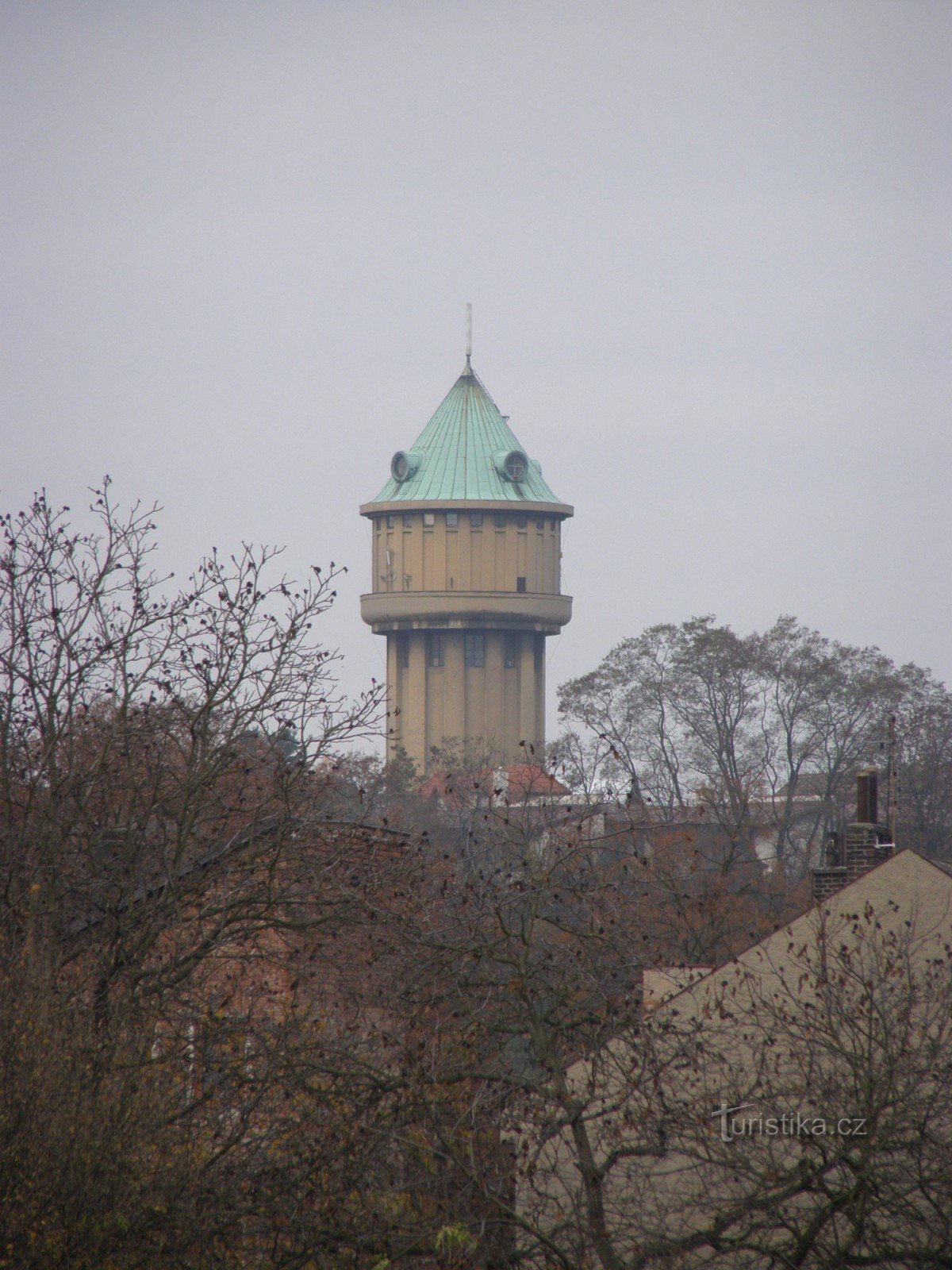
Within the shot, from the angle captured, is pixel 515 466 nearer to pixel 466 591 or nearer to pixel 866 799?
pixel 466 591

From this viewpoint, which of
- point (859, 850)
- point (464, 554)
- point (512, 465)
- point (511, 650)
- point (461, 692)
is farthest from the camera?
point (511, 650)

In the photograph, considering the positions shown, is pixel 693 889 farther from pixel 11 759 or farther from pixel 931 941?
pixel 11 759

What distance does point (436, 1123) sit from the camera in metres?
13.9

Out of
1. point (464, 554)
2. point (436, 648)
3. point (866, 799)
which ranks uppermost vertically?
point (464, 554)

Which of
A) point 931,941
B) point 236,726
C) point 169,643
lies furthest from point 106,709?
point 931,941


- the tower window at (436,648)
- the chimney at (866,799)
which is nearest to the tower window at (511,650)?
the tower window at (436,648)

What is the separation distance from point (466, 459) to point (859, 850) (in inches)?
2940

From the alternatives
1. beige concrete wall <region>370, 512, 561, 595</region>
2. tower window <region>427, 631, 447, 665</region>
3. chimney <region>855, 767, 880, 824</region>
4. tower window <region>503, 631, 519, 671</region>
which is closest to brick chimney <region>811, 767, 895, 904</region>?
chimney <region>855, 767, 880, 824</region>

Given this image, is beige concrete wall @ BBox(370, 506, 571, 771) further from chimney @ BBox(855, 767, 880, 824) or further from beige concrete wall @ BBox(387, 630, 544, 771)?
chimney @ BBox(855, 767, 880, 824)

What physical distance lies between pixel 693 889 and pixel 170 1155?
25424mm

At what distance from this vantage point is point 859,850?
2638 centimetres

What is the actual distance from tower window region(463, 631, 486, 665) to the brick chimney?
222 ft

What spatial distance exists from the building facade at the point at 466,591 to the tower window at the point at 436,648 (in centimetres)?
4
